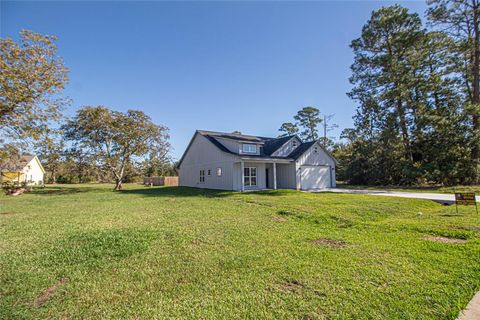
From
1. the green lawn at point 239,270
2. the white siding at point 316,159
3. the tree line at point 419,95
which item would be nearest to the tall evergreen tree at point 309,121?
the tree line at point 419,95

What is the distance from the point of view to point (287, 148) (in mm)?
21031

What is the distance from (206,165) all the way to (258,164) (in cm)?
535

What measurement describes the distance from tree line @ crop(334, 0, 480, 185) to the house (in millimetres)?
6358

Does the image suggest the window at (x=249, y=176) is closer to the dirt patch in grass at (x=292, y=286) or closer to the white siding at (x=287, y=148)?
the white siding at (x=287, y=148)

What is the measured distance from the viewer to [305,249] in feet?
14.9

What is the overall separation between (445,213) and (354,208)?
3.10 meters

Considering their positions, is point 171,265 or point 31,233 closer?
point 171,265

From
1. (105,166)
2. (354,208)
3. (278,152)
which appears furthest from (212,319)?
(105,166)

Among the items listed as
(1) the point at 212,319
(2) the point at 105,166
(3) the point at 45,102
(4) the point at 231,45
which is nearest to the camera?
(1) the point at 212,319

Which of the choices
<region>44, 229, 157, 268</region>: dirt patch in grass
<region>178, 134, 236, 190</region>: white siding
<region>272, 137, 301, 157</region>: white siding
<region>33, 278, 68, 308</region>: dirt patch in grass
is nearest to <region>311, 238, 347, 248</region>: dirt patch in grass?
<region>44, 229, 157, 268</region>: dirt patch in grass

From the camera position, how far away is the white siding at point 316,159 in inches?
768

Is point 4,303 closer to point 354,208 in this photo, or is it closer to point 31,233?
point 31,233

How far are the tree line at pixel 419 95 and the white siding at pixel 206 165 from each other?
53.2 ft

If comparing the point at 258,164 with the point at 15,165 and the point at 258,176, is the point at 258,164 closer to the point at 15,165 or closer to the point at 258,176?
the point at 258,176
